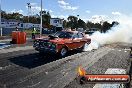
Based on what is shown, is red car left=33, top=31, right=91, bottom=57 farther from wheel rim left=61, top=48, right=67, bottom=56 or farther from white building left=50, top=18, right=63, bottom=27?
white building left=50, top=18, right=63, bottom=27

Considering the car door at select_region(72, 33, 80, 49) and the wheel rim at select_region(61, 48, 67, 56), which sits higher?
the car door at select_region(72, 33, 80, 49)

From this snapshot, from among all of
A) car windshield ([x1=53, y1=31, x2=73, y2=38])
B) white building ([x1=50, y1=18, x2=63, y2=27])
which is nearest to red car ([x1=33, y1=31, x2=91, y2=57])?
car windshield ([x1=53, y1=31, x2=73, y2=38])

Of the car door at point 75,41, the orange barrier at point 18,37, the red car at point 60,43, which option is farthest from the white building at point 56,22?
the car door at point 75,41

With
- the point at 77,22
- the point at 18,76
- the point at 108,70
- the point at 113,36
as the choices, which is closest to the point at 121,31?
the point at 113,36

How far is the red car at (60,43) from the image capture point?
1466 centimetres

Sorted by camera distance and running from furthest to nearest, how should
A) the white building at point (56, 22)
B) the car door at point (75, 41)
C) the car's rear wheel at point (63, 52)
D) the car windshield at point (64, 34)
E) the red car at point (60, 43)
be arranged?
the white building at point (56, 22) < the car door at point (75, 41) < the car windshield at point (64, 34) < the car's rear wheel at point (63, 52) < the red car at point (60, 43)

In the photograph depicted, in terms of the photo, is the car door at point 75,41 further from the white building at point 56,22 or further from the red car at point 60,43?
the white building at point 56,22

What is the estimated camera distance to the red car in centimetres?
1466

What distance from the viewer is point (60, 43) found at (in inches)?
591

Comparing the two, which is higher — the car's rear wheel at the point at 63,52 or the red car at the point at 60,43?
the red car at the point at 60,43

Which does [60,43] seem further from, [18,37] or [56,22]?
[56,22]

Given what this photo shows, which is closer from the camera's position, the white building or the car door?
the car door

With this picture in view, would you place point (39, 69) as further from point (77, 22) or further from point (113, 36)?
point (77, 22)

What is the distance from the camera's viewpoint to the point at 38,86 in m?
8.19
